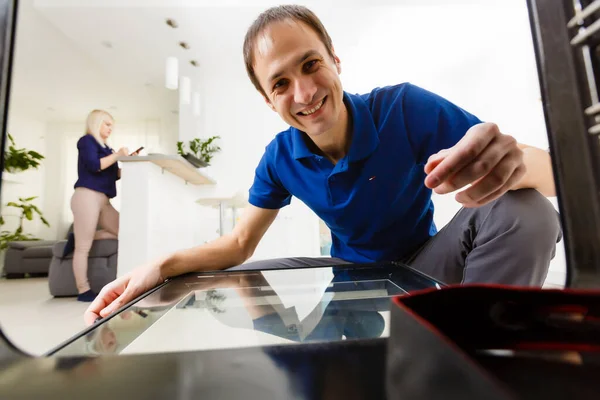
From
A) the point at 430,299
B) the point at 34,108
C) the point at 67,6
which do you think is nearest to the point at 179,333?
the point at 430,299

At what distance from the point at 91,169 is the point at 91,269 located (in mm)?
645

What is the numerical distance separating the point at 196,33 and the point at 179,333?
3.31m

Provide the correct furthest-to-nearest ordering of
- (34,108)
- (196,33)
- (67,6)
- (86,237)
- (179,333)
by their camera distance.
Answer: (34,108) → (196,33) → (67,6) → (86,237) → (179,333)

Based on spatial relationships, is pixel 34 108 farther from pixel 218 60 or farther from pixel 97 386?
pixel 97 386

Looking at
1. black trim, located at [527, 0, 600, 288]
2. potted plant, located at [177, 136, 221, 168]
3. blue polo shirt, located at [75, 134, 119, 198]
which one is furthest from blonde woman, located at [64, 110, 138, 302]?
black trim, located at [527, 0, 600, 288]

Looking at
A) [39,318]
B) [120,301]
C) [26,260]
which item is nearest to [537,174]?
[120,301]

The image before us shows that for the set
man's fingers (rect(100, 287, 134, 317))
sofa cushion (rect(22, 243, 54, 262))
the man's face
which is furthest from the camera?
sofa cushion (rect(22, 243, 54, 262))

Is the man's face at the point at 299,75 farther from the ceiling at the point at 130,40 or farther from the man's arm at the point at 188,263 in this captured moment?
the ceiling at the point at 130,40

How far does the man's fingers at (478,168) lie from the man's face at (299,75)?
46cm

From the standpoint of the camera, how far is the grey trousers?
60 centimetres

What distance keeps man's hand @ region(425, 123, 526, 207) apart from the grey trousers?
→ 259 mm

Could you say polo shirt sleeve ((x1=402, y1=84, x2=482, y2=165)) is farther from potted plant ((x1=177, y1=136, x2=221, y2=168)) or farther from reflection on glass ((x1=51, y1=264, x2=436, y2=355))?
potted plant ((x1=177, y1=136, x2=221, y2=168))

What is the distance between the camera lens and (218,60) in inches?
136

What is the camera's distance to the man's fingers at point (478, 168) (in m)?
0.35
